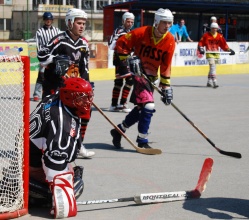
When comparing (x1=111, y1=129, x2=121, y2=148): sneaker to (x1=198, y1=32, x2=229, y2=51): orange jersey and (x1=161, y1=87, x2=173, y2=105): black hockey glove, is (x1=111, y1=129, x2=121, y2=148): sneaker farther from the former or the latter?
(x1=198, y1=32, x2=229, y2=51): orange jersey

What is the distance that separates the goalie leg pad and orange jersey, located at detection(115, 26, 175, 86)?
304cm

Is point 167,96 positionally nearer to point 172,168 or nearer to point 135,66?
point 135,66

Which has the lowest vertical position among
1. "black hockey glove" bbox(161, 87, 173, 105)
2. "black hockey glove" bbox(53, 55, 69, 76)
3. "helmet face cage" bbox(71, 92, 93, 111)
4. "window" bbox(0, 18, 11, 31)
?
"window" bbox(0, 18, 11, 31)

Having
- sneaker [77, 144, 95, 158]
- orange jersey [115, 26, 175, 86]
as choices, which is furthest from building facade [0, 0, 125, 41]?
sneaker [77, 144, 95, 158]

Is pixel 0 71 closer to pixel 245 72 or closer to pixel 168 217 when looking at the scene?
pixel 168 217

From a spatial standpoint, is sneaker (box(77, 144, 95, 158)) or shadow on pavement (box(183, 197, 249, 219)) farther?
sneaker (box(77, 144, 95, 158))

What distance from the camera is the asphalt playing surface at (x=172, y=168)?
5.05m

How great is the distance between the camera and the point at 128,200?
507 cm

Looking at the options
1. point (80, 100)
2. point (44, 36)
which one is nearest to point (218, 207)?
point (80, 100)

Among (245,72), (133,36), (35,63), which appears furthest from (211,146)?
(245,72)

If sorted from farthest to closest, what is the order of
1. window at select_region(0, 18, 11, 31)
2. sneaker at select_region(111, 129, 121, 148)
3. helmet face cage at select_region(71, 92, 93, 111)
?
window at select_region(0, 18, 11, 31), sneaker at select_region(111, 129, 121, 148), helmet face cage at select_region(71, 92, 93, 111)

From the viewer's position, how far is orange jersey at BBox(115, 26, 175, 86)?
746 centimetres

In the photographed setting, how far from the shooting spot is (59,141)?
15.3 ft

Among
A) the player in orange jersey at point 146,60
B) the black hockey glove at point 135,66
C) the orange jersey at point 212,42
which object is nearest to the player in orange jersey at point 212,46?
the orange jersey at point 212,42
